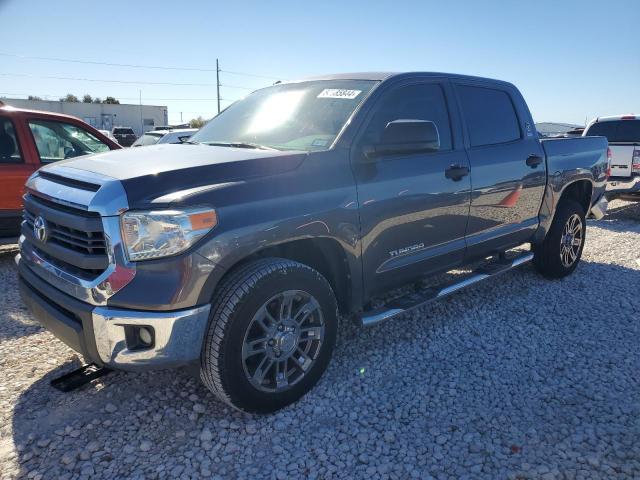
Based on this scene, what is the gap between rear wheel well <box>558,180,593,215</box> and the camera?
17.6ft

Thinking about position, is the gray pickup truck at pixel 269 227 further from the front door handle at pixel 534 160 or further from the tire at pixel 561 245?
the tire at pixel 561 245

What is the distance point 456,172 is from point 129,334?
2.55 m

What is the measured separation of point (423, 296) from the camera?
12.2 feet

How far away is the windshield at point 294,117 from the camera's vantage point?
3.28 metres

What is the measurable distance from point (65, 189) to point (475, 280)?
311cm

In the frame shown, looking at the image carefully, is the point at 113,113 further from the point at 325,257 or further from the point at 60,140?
the point at 325,257

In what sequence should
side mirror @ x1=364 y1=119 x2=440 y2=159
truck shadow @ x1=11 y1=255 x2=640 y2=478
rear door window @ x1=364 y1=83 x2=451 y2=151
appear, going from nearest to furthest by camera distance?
1. truck shadow @ x1=11 y1=255 x2=640 y2=478
2. side mirror @ x1=364 y1=119 x2=440 y2=159
3. rear door window @ x1=364 y1=83 x2=451 y2=151

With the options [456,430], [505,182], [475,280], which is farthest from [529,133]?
[456,430]

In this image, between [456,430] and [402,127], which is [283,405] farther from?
[402,127]

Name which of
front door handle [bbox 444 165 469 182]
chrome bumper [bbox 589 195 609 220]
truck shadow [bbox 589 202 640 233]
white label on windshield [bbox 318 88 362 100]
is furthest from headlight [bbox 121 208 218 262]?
truck shadow [bbox 589 202 640 233]

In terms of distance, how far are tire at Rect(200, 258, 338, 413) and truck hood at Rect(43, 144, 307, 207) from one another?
20.1 inches

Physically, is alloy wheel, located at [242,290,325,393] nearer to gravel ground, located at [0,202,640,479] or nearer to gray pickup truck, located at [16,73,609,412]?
gray pickup truck, located at [16,73,609,412]

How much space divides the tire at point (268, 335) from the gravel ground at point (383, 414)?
0.62ft

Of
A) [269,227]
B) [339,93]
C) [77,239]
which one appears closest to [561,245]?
[339,93]
